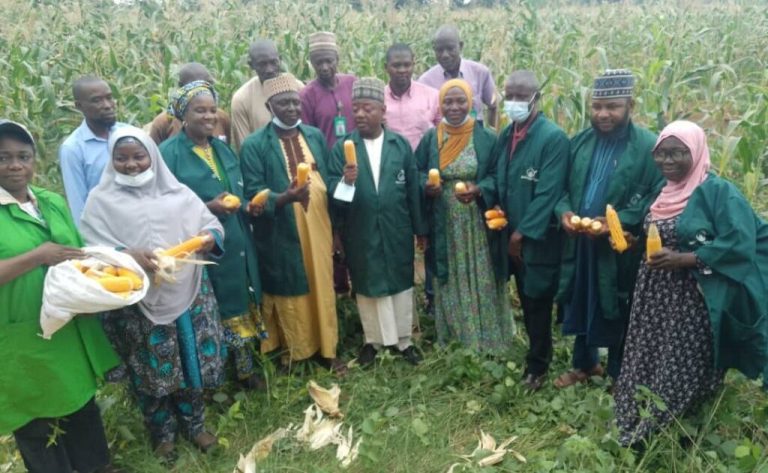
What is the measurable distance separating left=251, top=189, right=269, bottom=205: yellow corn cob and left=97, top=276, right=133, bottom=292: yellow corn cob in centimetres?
116

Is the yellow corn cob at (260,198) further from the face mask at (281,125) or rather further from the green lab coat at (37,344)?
the green lab coat at (37,344)

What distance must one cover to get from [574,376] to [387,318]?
1.30 meters

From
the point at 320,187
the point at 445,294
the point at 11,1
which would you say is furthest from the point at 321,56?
the point at 11,1

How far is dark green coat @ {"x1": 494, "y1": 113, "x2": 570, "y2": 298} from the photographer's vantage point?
11.9 ft

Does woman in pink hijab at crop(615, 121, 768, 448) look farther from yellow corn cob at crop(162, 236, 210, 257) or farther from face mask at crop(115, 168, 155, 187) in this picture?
face mask at crop(115, 168, 155, 187)

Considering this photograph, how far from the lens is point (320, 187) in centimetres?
407

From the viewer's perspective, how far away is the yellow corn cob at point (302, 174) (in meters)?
3.66

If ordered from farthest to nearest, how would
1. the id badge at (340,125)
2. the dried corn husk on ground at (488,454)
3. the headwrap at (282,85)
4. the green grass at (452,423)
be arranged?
the id badge at (340,125) < the headwrap at (282,85) < the dried corn husk on ground at (488,454) < the green grass at (452,423)

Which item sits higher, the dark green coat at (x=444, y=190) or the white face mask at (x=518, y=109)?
the white face mask at (x=518, y=109)

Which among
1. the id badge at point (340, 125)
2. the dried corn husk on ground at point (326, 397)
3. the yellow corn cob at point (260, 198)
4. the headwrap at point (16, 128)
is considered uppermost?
the headwrap at point (16, 128)

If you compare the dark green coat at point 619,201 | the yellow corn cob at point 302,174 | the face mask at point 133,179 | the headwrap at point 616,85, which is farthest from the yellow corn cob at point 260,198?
the headwrap at point 616,85

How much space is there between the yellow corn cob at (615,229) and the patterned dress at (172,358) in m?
2.20

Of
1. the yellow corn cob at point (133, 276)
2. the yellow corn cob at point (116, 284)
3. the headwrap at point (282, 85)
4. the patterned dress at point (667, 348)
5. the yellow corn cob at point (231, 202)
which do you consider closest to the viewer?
the yellow corn cob at point (116, 284)

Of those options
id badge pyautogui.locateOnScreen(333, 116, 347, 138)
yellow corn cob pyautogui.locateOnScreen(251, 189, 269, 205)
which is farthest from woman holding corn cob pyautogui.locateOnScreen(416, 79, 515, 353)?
yellow corn cob pyautogui.locateOnScreen(251, 189, 269, 205)
